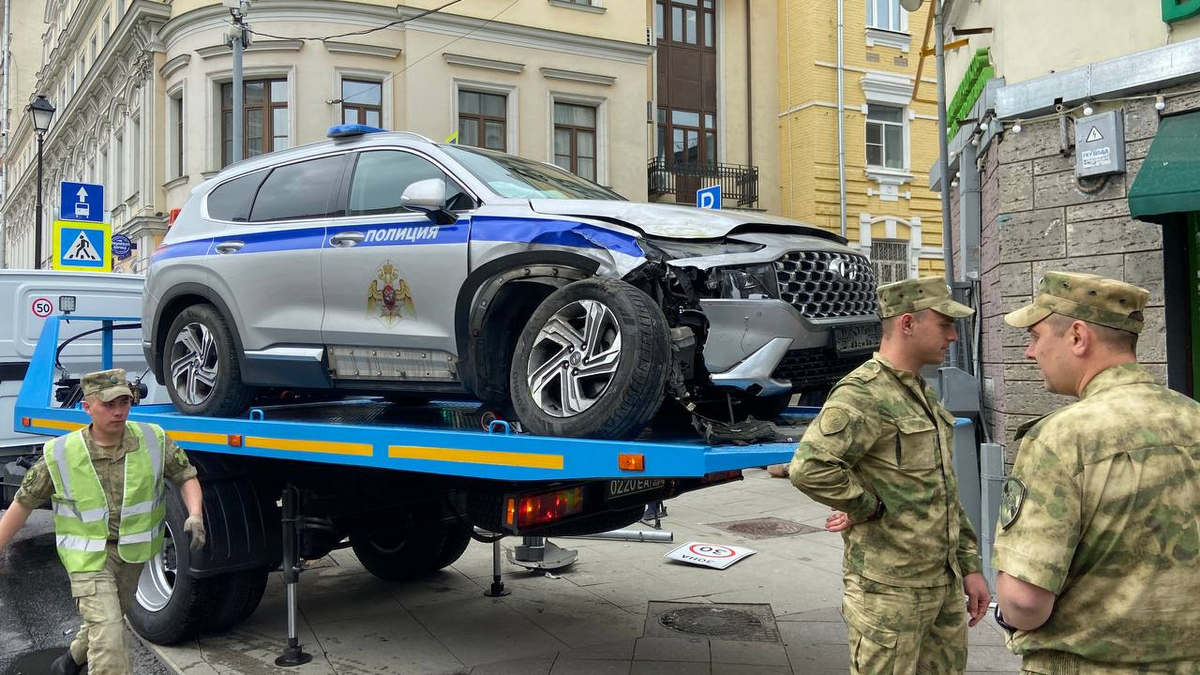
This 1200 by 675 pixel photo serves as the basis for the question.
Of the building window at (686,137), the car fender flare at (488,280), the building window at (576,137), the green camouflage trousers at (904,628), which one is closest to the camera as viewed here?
the green camouflage trousers at (904,628)

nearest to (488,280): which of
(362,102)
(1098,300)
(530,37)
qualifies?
(1098,300)

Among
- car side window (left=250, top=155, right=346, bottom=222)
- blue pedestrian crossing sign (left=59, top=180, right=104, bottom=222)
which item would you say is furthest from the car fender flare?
blue pedestrian crossing sign (left=59, top=180, right=104, bottom=222)

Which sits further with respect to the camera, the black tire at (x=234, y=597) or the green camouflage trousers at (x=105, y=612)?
the black tire at (x=234, y=597)

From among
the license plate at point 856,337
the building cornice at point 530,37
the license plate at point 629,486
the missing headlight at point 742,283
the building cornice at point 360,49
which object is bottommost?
the license plate at point 629,486

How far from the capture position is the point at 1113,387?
2.31 m

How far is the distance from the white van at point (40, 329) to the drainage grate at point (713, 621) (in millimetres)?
5101

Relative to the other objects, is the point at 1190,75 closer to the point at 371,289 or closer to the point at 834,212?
the point at 371,289

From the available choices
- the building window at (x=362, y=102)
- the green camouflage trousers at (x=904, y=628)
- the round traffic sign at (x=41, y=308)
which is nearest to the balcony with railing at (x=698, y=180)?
the building window at (x=362, y=102)

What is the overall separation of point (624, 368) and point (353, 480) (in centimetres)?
250

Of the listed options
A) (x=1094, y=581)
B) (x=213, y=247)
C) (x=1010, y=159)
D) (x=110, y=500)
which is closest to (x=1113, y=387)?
(x=1094, y=581)

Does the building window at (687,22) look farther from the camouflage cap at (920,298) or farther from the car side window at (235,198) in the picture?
the camouflage cap at (920,298)

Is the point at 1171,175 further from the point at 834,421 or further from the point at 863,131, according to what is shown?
the point at 863,131

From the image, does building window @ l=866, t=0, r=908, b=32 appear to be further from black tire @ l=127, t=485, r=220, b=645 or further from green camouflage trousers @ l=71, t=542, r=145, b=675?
green camouflage trousers @ l=71, t=542, r=145, b=675

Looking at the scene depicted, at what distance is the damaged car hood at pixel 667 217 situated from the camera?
4.37 m
